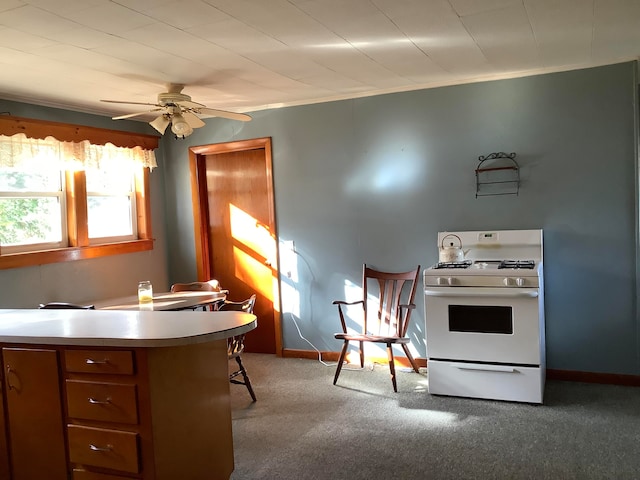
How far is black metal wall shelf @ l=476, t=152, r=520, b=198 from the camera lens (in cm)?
394

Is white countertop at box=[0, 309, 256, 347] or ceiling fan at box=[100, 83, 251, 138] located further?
ceiling fan at box=[100, 83, 251, 138]

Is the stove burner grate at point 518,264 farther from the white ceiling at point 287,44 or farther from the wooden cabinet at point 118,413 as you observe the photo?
the wooden cabinet at point 118,413

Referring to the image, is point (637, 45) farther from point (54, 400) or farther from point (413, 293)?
point (54, 400)

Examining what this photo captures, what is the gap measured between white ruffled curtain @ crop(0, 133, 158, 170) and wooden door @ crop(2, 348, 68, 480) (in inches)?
75.3

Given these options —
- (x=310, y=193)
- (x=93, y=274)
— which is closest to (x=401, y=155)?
(x=310, y=193)

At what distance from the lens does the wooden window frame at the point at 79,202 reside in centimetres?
386

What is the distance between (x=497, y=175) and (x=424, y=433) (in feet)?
6.41

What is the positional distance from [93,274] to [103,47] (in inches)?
87.5

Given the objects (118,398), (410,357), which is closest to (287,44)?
(118,398)

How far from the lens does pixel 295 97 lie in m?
4.42

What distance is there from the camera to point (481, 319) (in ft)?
11.6

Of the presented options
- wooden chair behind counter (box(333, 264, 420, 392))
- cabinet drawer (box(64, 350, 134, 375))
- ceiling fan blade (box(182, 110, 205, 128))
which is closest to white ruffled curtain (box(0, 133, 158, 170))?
ceiling fan blade (box(182, 110, 205, 128))

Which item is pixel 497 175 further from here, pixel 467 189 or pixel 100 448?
pixel 100 448

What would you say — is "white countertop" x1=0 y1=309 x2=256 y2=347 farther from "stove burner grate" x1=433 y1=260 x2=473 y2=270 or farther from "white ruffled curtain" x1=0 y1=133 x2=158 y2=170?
"stove burner grate" x1=433 y1=260 x2=473 y2=270
